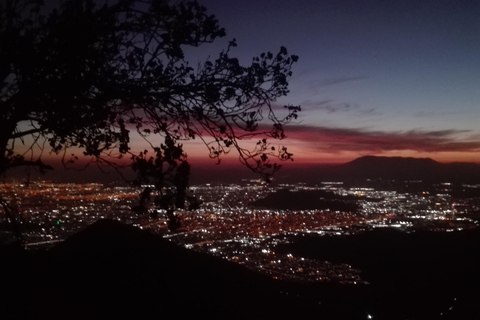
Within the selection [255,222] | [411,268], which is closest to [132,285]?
[411,268]

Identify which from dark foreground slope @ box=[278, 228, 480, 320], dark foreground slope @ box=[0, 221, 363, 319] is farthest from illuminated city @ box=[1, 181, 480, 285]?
dark foreground slope @ box=[0, 221, 363, 319]

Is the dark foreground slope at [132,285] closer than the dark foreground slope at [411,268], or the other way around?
the dark foreground slope at [132,285]

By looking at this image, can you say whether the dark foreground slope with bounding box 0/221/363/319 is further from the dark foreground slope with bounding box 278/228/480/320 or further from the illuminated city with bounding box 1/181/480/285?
the illuminated city with bounding box 1/181/480/285

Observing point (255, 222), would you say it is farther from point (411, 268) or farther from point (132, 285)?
point (132, 285)

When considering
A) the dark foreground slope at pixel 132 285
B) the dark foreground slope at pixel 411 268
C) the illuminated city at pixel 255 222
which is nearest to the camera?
the dark foreground slope at pixel 132 285

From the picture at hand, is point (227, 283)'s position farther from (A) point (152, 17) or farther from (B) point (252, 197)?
(B) point (252, 197)

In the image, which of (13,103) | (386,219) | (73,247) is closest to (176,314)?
(73,247)

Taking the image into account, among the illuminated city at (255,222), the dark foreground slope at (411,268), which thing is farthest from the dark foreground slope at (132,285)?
the illuminated city at (255,222)


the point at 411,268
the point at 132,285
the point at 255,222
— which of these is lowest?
the point at 255,222

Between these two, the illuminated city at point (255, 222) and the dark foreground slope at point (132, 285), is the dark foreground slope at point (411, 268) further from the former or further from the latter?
the dark foreground slope at point (132, 285)

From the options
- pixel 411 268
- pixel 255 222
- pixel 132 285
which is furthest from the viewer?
pixel 255 222
